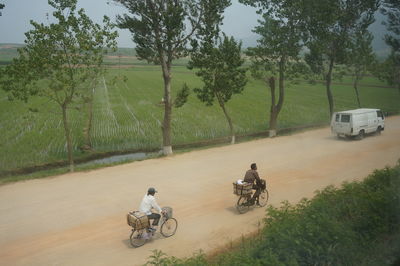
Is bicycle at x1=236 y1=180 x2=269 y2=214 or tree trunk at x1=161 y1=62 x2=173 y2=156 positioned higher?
tree trunk at x1=161 y1=62 x2=173 y2=156

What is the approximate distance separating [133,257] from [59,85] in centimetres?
1252

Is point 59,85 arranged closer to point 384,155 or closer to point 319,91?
point 384,155

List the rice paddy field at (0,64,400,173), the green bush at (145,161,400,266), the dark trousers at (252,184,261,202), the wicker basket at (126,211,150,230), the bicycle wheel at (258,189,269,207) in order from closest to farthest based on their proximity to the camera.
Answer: the green bush at (145,161,400,266) → the wicker basket at (126,211,150,230) → the dark trousers at (252,184,261,202) → the bicycle wheel at (258,189,269,207) → the rice paddy field at (0,64,400,173)

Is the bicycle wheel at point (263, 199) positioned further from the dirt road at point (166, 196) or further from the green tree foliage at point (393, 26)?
the green tree foliage at point (393, 26)

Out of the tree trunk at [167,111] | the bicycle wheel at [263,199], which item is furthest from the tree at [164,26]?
the bicycle wheel at [263,199]

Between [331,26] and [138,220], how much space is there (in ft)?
78.0

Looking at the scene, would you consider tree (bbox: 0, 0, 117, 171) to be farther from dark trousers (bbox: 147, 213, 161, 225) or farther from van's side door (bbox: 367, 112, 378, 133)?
van's side door (bbox: 367, 112, 378, 133)

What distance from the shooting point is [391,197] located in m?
9.70

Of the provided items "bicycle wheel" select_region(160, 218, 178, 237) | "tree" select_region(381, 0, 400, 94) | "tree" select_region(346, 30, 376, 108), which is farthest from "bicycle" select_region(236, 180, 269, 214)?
"tree" select_region(346, 30, 376, 108)

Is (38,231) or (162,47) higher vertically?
(162,47)

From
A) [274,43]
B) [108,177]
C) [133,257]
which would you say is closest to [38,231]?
[133,257]

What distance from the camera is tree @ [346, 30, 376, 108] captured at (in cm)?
2927

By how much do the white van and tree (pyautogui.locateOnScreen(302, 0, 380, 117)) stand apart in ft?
21.5

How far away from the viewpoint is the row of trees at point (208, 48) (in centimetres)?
1897
